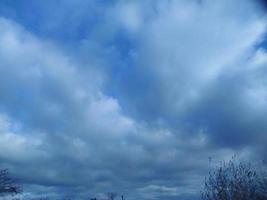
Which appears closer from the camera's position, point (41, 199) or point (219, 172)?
point (219, 172)

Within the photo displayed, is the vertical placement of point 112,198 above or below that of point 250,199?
above

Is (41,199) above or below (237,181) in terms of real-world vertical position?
above

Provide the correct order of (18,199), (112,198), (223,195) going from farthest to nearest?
(112,198) < (18,199) < (223,195)

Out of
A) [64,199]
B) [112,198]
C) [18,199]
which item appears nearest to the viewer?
[18,199]

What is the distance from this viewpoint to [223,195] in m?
41.1

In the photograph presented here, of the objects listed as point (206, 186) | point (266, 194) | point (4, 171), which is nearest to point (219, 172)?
point (206, 186)

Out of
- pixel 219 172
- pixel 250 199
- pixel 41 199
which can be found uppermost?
pixel 41 199

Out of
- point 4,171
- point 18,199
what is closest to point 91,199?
point 18,199

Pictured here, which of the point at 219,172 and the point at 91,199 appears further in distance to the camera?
the point at 91,199

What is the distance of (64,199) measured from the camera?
91.6m

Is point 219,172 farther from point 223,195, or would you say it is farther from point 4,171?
point 4,171

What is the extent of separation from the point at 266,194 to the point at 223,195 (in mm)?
4475

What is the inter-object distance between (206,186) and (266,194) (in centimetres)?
575

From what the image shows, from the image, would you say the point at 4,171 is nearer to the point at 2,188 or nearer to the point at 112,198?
the point at 2,188
